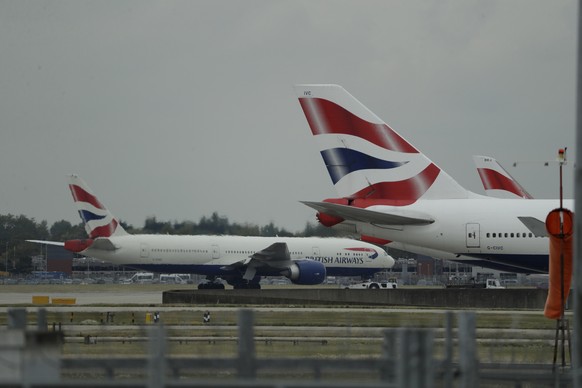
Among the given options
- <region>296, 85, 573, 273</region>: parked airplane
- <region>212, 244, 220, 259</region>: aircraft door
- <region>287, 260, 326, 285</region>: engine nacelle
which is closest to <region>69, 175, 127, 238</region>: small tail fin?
<region>212, 244, 220, 259</region>: aircraft door

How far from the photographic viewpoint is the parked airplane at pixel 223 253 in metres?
76.8

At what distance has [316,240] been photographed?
3194 inches

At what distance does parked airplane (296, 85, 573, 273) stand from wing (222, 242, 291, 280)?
33.3 metres

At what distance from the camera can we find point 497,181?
63.1 meters

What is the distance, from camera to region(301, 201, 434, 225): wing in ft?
131

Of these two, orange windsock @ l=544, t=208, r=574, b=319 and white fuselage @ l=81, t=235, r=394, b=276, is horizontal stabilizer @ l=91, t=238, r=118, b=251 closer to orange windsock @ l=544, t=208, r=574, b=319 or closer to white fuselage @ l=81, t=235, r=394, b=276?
white fuselage @ l=81, t=235, r=394, b=276

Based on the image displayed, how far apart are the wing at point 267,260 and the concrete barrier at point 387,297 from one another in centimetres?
2149

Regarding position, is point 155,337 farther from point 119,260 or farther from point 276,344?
A: point 119,260

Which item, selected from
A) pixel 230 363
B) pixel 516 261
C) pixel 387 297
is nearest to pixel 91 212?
pixel 387 297

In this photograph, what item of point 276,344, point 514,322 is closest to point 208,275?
point 514,322

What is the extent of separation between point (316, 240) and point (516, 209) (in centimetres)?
3931

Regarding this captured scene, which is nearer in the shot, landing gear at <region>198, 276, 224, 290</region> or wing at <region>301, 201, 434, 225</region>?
wing at <region>301, 201, 434, 225</region>

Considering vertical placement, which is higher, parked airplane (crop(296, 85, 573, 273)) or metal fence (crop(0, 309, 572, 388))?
parked airplane (crop(296, 85, 573, 273))

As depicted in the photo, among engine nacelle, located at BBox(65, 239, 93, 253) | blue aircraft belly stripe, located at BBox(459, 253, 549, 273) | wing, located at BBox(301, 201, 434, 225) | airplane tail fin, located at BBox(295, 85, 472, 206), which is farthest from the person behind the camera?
engine nacelle, located at BBox(65, 239, 93, 253)
